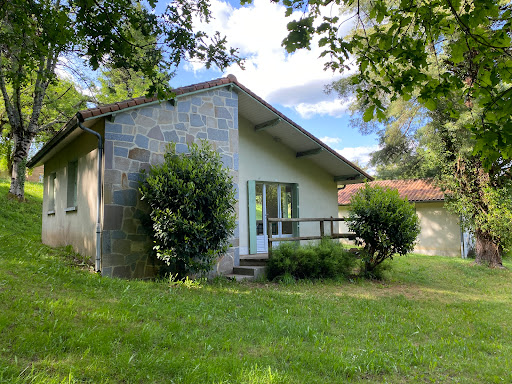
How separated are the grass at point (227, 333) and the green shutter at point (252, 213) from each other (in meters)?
3.18

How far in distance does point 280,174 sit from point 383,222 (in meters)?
3.93

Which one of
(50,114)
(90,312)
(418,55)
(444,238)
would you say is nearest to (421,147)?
(444,238)

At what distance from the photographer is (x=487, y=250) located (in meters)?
13.5

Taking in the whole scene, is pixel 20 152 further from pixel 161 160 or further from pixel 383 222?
pixel 383 222

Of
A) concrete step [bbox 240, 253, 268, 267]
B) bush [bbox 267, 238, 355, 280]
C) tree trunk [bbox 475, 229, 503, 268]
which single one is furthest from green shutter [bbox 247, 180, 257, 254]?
tree trunk [bbox 475, 229, 503, 268]

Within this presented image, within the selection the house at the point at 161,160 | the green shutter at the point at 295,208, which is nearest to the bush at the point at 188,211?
the house at the point at 161,160

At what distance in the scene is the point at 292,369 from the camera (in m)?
3.35

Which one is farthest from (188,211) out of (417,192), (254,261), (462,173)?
(417,192)

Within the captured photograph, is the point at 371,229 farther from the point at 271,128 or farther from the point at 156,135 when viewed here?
the point at 156,135

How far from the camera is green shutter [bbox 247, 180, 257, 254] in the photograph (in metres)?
10.6

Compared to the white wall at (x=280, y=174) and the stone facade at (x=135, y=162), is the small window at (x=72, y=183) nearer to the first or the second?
the stone facade at (x=135, y=162)

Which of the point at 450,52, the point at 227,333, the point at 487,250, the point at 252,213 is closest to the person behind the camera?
the point at 450,52

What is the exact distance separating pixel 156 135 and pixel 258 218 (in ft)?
14.8

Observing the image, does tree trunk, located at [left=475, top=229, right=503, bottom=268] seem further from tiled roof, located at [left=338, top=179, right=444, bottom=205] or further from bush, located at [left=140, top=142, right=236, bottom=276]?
bush, located at [left=140, top=142, right=236, bottom=276]
